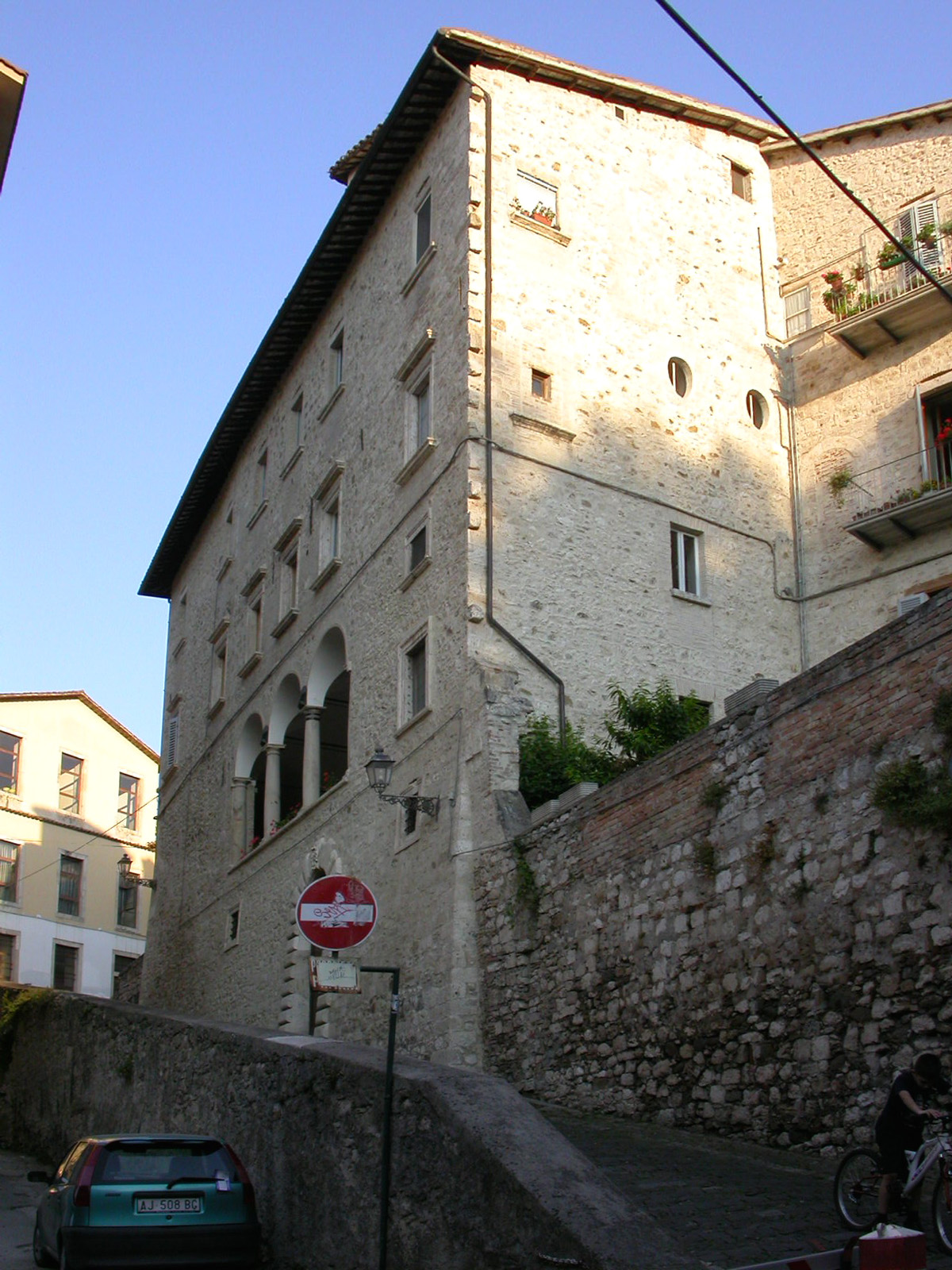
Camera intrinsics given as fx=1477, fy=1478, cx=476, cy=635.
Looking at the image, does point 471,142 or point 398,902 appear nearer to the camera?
point 398,902

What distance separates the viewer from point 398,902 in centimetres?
1953

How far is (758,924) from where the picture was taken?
12586 millimetres

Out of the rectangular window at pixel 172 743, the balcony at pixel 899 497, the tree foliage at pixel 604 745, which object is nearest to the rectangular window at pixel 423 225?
the balcony at pixel 899 497

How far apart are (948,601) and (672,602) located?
33.4ft

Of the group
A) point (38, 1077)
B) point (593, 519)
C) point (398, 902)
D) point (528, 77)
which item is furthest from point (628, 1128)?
point (528, 77)

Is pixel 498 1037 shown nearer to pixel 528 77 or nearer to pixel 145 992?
pixel 528 77

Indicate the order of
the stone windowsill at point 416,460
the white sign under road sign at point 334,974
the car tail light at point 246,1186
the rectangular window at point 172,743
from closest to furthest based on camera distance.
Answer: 1. the white sign under road sign at point 334,974
2. the car tail light at point 246,1186
3. the stone windowsill at point 416,460
4. the rectangular window at point 172,743

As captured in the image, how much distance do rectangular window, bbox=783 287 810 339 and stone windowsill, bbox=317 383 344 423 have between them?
305 inches

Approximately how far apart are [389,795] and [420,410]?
6.77 metres

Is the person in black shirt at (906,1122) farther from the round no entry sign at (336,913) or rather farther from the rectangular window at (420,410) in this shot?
the rectangular window at (420,410)

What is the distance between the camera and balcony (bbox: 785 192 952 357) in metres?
21.8

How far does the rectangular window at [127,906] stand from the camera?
44028 millimetres

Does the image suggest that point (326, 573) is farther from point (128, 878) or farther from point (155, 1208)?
point (128, 878)

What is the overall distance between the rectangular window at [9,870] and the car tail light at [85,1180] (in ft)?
106
